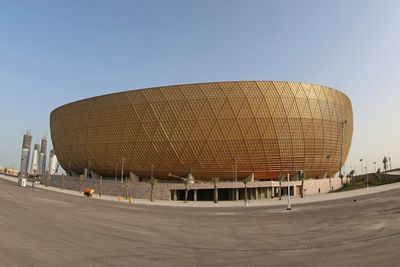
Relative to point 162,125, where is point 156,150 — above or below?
below

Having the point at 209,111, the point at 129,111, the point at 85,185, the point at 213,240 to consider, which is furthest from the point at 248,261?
the point at 85,185

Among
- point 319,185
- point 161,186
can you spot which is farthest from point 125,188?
point 319,185

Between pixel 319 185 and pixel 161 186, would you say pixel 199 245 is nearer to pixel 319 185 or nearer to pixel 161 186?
pixel 161 186

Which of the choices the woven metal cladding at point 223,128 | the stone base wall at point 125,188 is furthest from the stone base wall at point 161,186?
the woven metal cladding at point 223,128

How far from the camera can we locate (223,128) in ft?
258

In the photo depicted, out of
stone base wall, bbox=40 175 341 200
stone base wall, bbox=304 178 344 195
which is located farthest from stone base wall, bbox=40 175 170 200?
stone base wall, bbox=304 178 344 195

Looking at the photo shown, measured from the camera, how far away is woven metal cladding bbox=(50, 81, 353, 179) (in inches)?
3095

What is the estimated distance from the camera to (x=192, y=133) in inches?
3157

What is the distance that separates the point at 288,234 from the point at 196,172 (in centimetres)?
6429

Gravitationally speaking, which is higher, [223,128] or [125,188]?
[223,128]

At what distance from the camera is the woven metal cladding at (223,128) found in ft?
258

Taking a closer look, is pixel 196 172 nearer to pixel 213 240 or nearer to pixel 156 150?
pixel 156 150

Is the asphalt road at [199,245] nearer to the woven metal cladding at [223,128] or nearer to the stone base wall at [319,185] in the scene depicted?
the woven metal cladding at [223,128]

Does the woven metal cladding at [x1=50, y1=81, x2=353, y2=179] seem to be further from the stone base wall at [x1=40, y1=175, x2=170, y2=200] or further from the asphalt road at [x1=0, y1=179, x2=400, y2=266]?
the asphalt road at [x1=0, y1=179, x2=400, y2=266]
